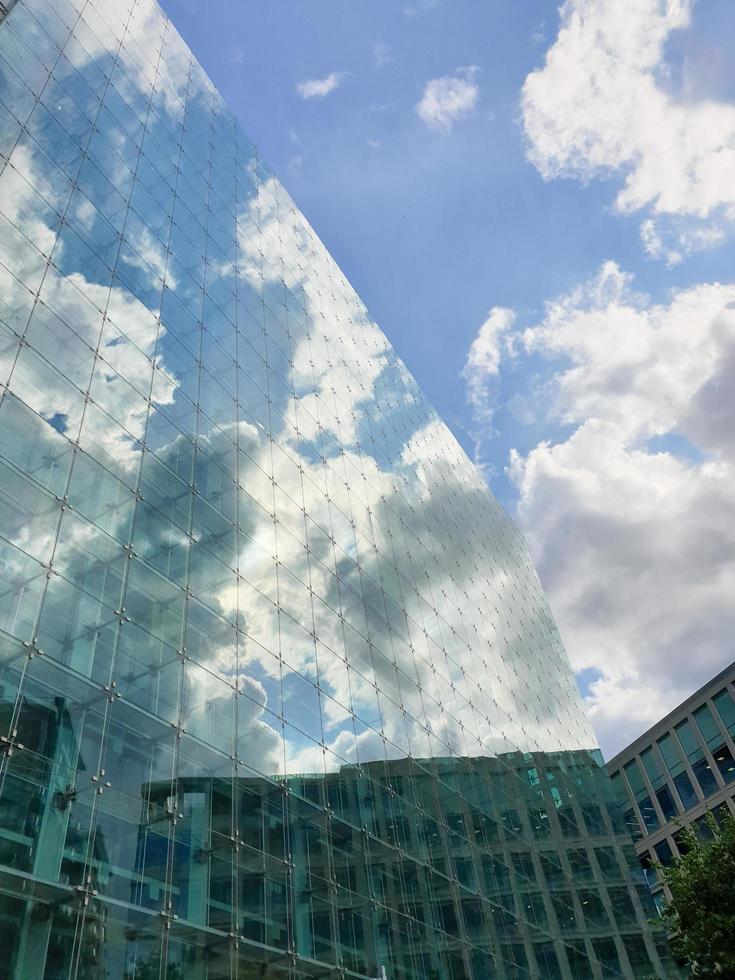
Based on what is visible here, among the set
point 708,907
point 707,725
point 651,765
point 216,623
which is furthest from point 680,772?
point 216,623

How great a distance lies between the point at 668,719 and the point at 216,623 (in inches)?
1966

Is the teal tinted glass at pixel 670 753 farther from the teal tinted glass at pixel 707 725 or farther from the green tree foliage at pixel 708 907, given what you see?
the green tree foliage at pixel 708 907

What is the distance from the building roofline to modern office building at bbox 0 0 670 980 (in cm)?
2578

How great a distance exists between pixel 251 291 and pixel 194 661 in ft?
43.1

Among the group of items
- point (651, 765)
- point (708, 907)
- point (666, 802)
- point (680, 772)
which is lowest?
point (708, 907)

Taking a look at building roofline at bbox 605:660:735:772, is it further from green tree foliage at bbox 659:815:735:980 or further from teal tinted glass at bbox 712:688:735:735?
green tree foliage at bbox 659:815:735:980

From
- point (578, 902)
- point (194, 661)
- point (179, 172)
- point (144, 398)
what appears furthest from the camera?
point (578, 902)

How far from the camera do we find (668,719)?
2205 inches

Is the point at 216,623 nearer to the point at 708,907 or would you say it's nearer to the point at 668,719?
the point at 708,907

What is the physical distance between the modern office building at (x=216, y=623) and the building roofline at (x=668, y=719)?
2578cm

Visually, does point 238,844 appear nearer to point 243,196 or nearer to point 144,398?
point 144,398

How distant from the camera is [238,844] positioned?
12.6 m

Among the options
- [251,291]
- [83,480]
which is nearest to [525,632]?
[251,291]

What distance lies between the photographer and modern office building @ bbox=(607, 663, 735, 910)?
5047 centimetres
